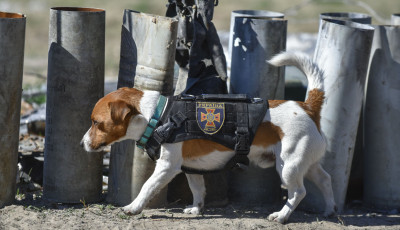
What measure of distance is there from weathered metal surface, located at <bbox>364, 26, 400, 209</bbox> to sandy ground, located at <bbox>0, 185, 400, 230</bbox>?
289 millimetres

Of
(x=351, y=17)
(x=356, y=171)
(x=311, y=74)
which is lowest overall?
(x=356, y=171)

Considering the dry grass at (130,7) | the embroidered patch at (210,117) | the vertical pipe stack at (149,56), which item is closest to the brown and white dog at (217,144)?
the embroidered patch at (210,117)

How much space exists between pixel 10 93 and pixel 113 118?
1.07 meters

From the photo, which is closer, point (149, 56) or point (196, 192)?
point (149, 56)

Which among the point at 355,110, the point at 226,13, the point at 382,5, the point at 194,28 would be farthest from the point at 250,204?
the point at 382,5

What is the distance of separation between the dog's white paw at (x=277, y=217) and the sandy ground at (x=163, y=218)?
4 centimetres

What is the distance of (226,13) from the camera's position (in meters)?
21.5

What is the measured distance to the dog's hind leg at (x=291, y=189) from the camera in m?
5.58

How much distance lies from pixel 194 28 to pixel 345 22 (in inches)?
60.1

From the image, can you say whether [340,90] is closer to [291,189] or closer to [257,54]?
[257,54]

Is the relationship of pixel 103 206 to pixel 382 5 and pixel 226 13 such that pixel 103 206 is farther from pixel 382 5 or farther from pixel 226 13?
pixel 382 5

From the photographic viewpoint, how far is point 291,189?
18.7ft

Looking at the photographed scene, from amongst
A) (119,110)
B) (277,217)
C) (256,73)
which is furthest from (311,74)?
(119,110)

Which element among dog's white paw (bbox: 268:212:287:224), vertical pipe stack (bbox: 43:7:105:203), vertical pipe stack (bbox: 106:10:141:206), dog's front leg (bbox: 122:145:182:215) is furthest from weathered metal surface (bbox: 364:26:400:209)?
vertical pipe stack (bbox: 43:7:105:203)
